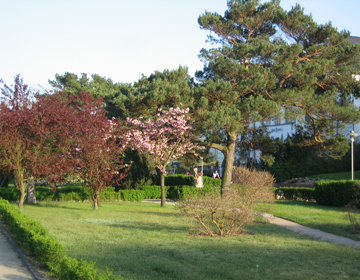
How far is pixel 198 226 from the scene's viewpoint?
10.5m

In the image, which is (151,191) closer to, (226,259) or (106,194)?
(106,194)

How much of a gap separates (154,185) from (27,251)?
1944 cm

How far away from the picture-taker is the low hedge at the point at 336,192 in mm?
18395

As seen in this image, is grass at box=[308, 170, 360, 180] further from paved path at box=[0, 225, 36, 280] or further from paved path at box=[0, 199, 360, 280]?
paved path at box=[0, 225, 36, 280]

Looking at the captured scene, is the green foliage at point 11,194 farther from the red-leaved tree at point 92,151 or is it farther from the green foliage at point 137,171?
the green foliage at point 137,171

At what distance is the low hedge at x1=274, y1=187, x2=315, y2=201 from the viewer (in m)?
22.9

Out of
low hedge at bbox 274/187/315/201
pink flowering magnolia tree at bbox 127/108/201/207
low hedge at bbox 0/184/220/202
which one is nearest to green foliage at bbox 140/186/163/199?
low hedge at bbox 0/184/220/202

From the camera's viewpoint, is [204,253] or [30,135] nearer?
[204,253]

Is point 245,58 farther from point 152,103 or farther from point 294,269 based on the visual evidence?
point 294,269

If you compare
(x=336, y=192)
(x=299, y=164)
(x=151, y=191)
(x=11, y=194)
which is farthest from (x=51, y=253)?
(x=299, y=164)

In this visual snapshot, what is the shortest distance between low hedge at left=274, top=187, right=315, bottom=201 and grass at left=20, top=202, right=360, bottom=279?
1269 cm

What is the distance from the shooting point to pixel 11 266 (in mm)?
6645

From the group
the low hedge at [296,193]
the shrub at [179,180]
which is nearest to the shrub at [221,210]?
the low hedge at [296,193]

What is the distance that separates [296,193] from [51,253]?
2018 centimetres
